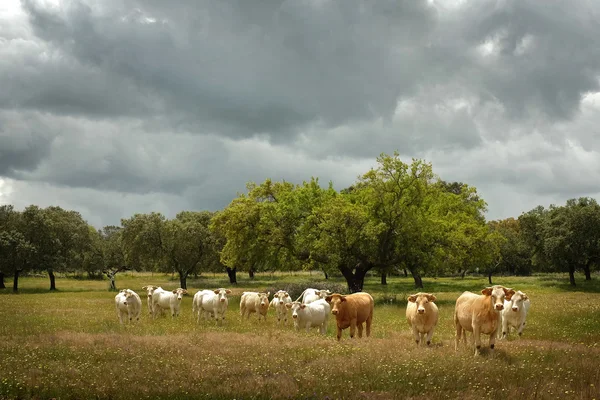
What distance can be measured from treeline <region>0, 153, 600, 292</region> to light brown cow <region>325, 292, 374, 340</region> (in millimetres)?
18555

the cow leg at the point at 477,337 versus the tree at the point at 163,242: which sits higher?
the tree at the point at 163,242

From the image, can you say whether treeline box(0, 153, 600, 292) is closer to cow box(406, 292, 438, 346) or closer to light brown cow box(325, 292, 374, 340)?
light brown cow box(325, 292, 374, 340)

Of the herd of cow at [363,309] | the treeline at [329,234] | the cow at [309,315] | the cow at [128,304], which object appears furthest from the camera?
the treeline at [329,234]

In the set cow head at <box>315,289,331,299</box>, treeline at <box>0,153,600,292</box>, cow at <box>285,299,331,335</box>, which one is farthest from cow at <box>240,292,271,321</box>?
treeline at <box>0,153,600,292</box>

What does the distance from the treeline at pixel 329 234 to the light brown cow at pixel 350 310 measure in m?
18.6

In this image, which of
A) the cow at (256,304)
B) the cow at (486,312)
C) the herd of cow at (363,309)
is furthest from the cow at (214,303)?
the cow at (486,312)

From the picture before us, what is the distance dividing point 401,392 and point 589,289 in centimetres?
5591

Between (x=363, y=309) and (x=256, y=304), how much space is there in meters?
9.83

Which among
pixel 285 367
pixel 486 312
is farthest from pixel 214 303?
pixel 486 312

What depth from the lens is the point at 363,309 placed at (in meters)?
19.2

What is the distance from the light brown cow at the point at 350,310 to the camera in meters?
18.5

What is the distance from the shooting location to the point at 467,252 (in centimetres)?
4209

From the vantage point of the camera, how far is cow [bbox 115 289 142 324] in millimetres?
24750

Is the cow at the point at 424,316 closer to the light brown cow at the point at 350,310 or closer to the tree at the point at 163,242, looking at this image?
the light brown cow at the point at 350,310
